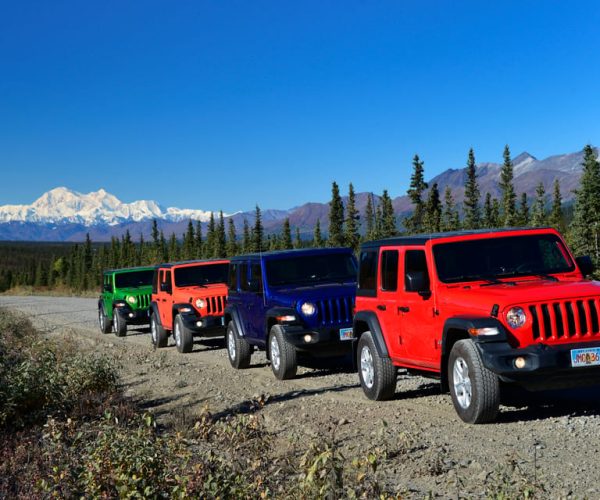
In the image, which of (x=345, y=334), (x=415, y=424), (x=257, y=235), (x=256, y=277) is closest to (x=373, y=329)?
(x=415, y=424)

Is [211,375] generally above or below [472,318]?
below

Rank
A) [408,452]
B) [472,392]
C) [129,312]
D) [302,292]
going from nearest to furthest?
[408,452] → [472,392] → [302,292] → [129,312]

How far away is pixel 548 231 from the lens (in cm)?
948

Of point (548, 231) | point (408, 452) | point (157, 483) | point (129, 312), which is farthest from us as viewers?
point (129, 312)

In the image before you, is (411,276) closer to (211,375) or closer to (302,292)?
(302,292)

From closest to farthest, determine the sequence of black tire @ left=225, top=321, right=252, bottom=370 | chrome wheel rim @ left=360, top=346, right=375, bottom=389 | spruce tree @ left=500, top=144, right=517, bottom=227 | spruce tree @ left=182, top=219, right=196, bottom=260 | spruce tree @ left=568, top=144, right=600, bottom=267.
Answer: chrome wheel rim @ left=360, top=346, right=375, bottom=389 → black tire @ left=225, top=321, right=252, bottom=370 → spruce tree @ left=568, top=144, right=600, bottom=267 → spruce tree @ left=500, top=144, right=517, bottom=227 → spruce tree @ left=182, top=219, right=196, bottom=260

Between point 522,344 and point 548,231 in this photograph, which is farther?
point 548,231

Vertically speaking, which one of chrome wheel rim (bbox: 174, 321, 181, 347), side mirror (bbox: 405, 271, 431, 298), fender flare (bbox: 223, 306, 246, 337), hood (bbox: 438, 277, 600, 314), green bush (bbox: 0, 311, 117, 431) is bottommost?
green bush (bbox: 0, 311, 117, 431)

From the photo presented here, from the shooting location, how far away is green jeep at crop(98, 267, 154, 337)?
23.7m

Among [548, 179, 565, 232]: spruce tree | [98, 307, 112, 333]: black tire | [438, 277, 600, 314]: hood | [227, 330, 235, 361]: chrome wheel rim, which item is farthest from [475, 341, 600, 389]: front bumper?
[548, 179, 565, 232]: spruce tree

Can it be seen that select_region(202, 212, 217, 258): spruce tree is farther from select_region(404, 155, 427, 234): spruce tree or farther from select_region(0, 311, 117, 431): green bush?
select_region(0, 311, 117, 431): green bush

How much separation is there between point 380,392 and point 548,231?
9.45 feet

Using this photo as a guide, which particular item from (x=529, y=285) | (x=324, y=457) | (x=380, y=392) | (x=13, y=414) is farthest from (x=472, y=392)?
(x=13, y=414)

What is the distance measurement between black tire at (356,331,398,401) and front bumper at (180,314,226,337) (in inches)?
275
